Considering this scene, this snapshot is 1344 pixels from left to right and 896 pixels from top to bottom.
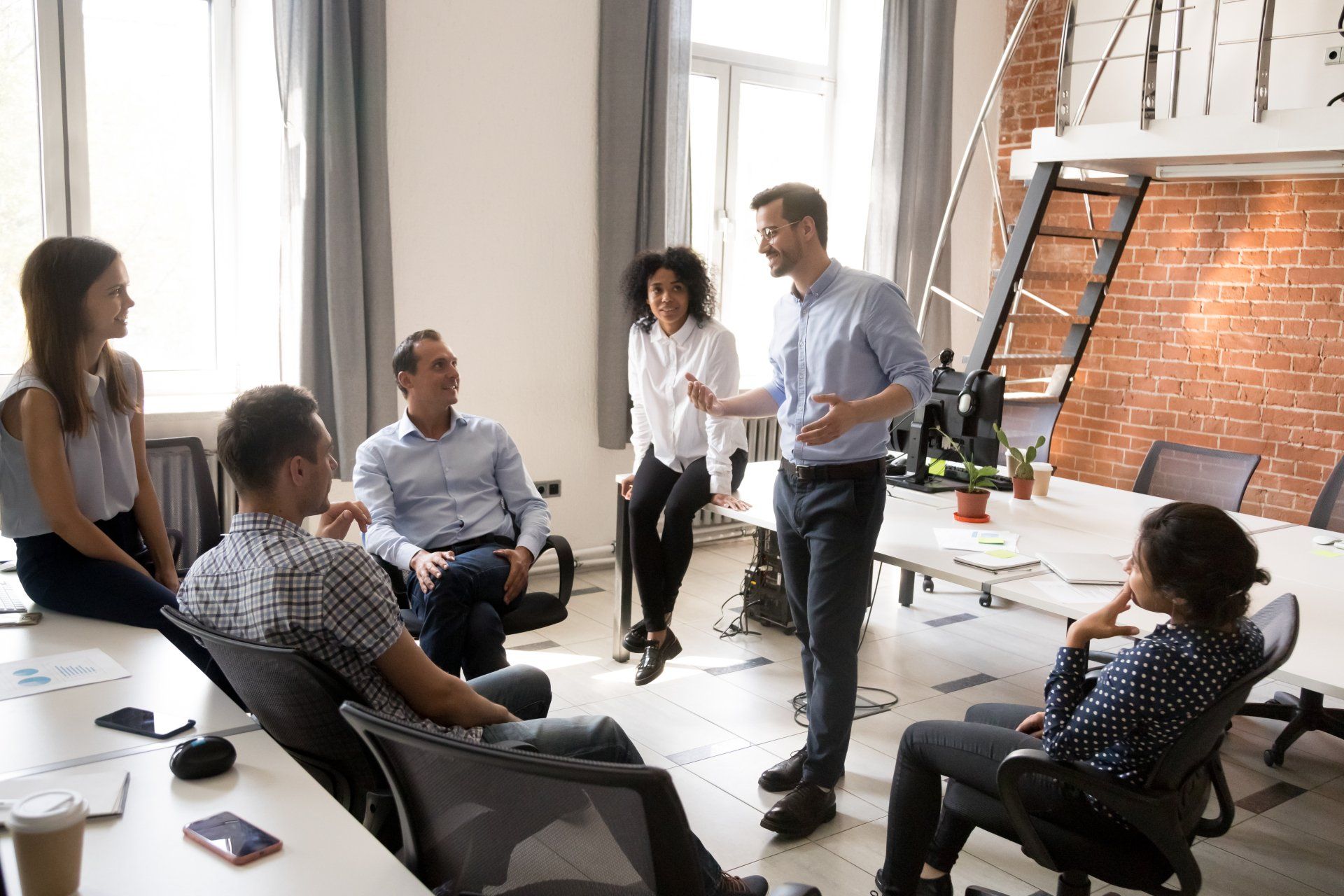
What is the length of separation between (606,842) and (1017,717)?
1301 millimetres

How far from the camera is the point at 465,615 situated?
2.83 metres

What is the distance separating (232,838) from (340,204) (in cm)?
328

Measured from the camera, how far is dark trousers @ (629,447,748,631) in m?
3.73

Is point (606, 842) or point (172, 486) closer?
point (606, 842)

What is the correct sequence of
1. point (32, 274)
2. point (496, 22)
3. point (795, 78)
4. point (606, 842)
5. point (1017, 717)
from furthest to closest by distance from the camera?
point (795, 78), point (496, 22), point (32, 274), point (1017, 717), point (606, 842)

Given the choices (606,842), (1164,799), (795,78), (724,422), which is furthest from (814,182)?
(606,842)

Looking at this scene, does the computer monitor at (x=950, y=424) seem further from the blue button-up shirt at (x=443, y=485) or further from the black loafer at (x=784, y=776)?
the blue button-up shirt at (x=443, y=485)

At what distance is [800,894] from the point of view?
1.46 metres

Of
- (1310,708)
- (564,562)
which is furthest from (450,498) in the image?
(1310,708)

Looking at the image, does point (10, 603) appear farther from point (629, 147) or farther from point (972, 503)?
point (629, 147)

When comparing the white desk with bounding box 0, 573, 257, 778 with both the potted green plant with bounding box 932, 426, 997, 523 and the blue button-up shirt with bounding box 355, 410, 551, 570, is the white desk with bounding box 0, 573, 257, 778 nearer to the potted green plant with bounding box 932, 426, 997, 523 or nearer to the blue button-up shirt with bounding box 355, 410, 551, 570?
the blue button-up shirt with bounding box 355, 410, 551, 570

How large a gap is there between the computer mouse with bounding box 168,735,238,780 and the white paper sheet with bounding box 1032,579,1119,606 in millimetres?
1784

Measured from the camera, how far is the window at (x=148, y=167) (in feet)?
12.9

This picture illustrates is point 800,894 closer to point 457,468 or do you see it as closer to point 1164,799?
point 1164,799
